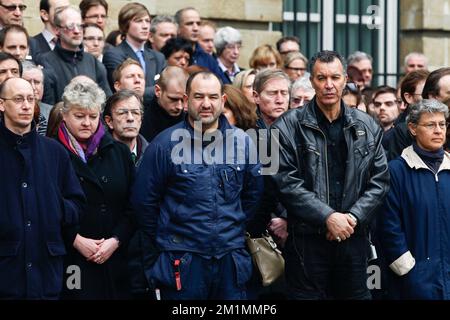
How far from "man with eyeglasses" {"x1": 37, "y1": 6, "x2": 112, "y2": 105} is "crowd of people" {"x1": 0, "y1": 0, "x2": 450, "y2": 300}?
4.34 feet

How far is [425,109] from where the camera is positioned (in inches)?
380

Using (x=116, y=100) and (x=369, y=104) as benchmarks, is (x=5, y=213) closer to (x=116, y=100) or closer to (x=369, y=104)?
(x=116, y=100)

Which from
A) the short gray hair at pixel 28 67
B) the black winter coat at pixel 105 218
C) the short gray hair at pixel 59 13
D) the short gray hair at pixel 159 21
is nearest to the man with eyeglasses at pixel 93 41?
the short gray hair at pixel 59 13

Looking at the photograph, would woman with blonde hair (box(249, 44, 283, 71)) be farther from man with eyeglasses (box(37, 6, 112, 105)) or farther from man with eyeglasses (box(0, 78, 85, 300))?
man with eyeglasses (box(0, 78, 85, 300))

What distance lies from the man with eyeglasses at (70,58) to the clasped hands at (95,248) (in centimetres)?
237

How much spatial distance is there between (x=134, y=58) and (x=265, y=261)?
3.66 meters

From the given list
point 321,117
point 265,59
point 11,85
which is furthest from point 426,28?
point 11,85

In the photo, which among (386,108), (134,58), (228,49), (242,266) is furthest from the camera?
(228,49)

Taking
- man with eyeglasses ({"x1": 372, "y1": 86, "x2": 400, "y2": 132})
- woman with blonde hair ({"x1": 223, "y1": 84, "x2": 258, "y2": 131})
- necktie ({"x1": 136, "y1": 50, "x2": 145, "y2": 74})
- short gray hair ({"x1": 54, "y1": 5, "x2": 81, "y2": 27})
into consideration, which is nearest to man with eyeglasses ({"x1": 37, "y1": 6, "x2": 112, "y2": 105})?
short gray hair ({"x1": 54, "y1": 5, "x2": 81, "y2": 27})

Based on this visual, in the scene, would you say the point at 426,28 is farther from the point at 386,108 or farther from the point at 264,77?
the point at 264,77

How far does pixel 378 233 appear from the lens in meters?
9.70

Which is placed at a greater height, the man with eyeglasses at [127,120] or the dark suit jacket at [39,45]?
the dark suit jacket at [39,45]

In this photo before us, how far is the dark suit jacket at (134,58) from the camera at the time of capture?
12289 millimetres

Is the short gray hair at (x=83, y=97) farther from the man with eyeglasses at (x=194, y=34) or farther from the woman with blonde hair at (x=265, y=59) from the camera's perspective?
the woman with blonde hair at (x=265, y=59)
